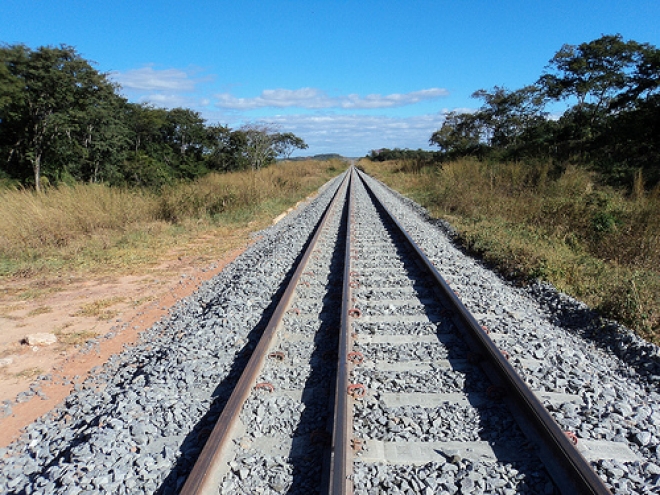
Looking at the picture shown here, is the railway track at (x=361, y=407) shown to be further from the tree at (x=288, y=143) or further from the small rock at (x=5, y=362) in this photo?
the tree at (x=288, y=143)

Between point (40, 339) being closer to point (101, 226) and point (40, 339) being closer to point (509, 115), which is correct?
point (101, 226)

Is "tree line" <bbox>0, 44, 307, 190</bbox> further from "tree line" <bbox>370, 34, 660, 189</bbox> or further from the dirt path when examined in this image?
"tree line" <bbox>370, 34, 660, 189</bbox>

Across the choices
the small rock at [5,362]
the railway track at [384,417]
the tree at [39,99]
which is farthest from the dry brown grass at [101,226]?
the tree at [39,99]

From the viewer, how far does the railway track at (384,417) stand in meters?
2.51

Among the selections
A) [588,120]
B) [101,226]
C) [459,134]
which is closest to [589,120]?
[588,120]

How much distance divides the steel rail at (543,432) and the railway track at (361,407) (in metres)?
0.01

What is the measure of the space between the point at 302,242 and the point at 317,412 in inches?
261

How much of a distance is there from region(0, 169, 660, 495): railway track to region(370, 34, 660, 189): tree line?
11850 mm

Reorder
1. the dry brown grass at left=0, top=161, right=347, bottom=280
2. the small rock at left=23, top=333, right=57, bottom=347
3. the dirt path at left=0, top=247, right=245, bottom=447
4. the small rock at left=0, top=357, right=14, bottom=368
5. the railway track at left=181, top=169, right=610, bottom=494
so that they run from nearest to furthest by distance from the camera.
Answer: the railway track at left=181, top=169, right=610, bottom=494 → the dirt path at left=0, top=247, right=245, bottom=447 → the small rock at left=0, top=357, right=14, bottom=368 → the small rock at left=23, top=333, right=57, bottom=347 → the dry brown grass at left=0, top=161, right=347, bottom=280

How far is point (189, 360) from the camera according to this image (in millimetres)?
4082

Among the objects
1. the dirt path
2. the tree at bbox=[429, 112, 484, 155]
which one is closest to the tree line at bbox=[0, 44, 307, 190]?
the dirt path

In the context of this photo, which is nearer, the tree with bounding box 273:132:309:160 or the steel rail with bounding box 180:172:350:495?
the steel rail with bounding box 180:172:350:495

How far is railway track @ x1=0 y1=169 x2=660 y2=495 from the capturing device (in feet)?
8.34

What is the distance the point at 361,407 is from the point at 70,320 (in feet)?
14.5
